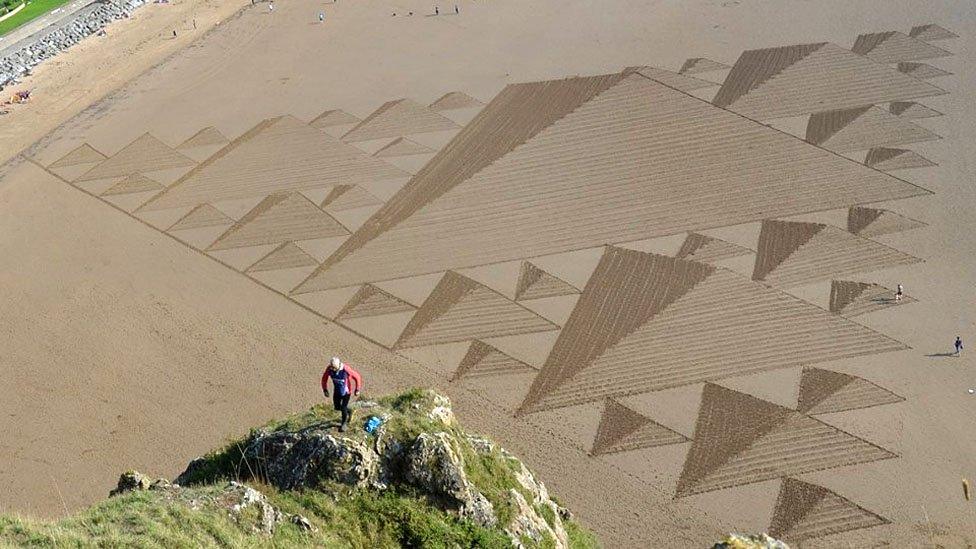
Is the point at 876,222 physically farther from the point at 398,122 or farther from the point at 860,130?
the point at 398,122

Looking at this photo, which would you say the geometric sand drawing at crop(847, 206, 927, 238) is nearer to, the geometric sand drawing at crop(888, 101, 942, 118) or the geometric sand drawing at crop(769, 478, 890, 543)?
the geometric sand drawing at crop(888, 101, 942, 118)

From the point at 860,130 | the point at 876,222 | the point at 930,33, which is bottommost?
the point at 876,222

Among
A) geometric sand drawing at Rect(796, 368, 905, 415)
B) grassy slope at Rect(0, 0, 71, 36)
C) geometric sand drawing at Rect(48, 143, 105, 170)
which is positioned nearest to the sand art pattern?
geometric sand drawing at Rect(796, 368, 905, 415)

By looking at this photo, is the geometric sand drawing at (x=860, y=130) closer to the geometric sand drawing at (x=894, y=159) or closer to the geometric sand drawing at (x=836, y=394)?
the geometric sand drawing at (x=894, y=159)

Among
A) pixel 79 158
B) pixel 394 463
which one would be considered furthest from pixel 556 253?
pixel 79 158

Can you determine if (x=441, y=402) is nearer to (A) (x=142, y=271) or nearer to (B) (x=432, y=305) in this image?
(B) (x=432, y=305)

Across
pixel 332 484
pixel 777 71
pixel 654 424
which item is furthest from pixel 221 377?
pixel 777 71
